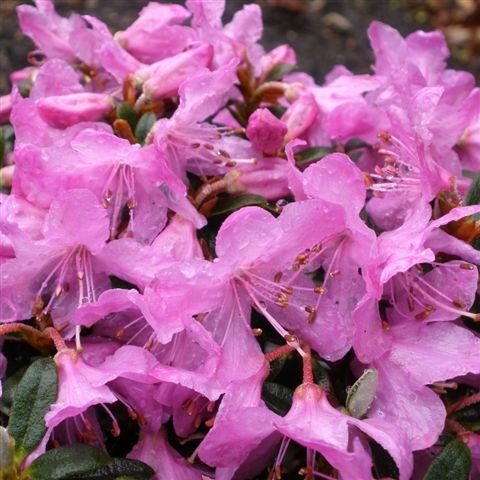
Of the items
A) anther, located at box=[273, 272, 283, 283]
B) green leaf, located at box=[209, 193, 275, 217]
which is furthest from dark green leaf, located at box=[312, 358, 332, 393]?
green leaf, located at box=[209, 193, 275, 217]

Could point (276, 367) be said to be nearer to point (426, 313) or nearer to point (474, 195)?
point (426, 313)

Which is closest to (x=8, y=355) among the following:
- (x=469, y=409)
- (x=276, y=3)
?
(x=469, y=409)

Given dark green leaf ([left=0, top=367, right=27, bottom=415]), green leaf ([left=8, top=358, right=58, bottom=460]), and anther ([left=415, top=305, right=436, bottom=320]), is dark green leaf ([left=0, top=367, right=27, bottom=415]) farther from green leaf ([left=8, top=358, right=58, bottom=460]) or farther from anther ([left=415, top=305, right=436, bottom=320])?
anther ([left=415, top=305, right=436, bottom=320])

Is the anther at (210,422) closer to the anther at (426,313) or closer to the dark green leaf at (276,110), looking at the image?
the anther at (426,313)

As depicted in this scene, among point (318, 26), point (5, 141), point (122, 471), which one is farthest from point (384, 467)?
point (318, 26)

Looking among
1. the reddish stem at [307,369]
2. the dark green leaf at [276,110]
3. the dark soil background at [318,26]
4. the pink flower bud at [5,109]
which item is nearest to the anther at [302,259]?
the reddish stem at [307,369]

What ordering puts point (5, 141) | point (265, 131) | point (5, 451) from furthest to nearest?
point (5, 141), point (265, 131), point (5, 451)
